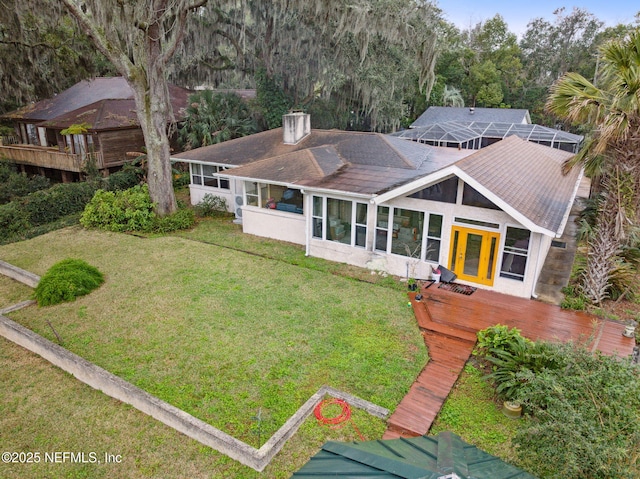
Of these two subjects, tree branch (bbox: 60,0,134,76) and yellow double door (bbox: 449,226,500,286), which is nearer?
yellow double door (bbox: 449,226,500,286)

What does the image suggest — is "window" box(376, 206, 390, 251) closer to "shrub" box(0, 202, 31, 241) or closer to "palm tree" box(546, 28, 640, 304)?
"palm tree" box(546, 28, 640, 304)

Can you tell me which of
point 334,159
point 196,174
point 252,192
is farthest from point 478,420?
point 196,174

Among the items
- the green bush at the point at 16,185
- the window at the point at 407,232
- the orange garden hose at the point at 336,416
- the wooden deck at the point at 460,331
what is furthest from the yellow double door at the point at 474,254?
the green bush at the point at 16,185

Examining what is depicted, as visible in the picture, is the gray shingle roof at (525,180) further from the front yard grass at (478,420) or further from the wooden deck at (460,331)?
the front yard grass at (478,420)

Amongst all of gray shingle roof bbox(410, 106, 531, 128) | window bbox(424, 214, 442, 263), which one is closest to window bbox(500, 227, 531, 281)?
window bbox(424, 214, 442, 263)

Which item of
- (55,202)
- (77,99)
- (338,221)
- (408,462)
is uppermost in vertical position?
(77,99)

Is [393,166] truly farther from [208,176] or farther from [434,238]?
[208,176]
